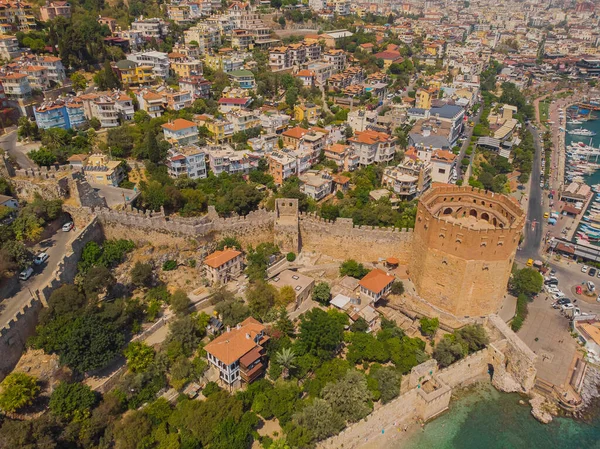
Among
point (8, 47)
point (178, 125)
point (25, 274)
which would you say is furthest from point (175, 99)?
point (25, 274)

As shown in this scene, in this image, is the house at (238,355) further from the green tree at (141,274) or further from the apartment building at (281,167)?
the apartment building at (281,167)

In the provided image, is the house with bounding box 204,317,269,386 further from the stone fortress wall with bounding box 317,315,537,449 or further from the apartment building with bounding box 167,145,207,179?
the apartment building with bounding box 167,145,207,179

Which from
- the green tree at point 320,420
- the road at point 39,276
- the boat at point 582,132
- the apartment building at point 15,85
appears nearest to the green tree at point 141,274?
the road at point 39,276

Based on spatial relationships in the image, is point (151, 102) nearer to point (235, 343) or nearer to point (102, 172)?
point (102, 172)

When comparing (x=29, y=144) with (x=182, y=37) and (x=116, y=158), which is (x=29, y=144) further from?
(x=182, y=37)

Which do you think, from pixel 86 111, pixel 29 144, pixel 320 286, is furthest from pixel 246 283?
pixel 86 111

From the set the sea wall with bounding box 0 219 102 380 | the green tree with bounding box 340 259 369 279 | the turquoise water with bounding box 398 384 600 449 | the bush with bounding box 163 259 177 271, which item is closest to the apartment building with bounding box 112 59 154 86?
the sea wall with bounding box 0 219 102 380
